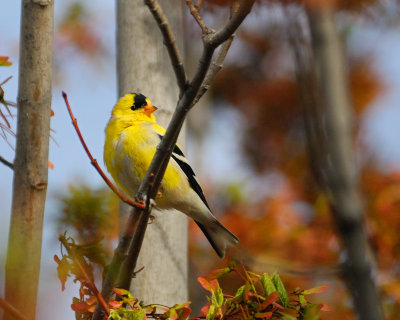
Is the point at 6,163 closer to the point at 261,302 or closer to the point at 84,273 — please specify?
the point at 84,273

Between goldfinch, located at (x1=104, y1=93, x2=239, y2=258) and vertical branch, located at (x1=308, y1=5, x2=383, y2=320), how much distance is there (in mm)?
1878

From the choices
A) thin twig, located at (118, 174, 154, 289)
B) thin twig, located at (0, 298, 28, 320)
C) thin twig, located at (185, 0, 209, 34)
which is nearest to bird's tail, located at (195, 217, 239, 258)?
thin twig, located at (118, 174, 154, 289)

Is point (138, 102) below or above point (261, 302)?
above

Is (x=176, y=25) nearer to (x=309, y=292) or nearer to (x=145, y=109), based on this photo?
(x=145, y=109)

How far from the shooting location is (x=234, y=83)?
6816 millimetres

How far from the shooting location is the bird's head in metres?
3.02

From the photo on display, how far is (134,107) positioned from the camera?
3395 millimetres

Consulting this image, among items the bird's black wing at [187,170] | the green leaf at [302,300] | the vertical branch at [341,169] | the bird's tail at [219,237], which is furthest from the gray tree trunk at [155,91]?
the vertical branch at [341,169]

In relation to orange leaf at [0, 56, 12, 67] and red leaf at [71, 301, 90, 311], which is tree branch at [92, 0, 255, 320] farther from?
orange leaf at [0, 56, 12, 67]

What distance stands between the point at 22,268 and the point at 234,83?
5641mm

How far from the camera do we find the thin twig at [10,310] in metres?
1.21

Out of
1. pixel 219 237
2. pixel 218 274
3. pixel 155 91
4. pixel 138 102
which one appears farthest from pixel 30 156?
pixel 219 237

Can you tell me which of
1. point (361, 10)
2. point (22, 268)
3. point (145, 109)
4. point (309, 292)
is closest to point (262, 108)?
point (361, 10)

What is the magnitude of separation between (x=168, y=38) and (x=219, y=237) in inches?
81.4
